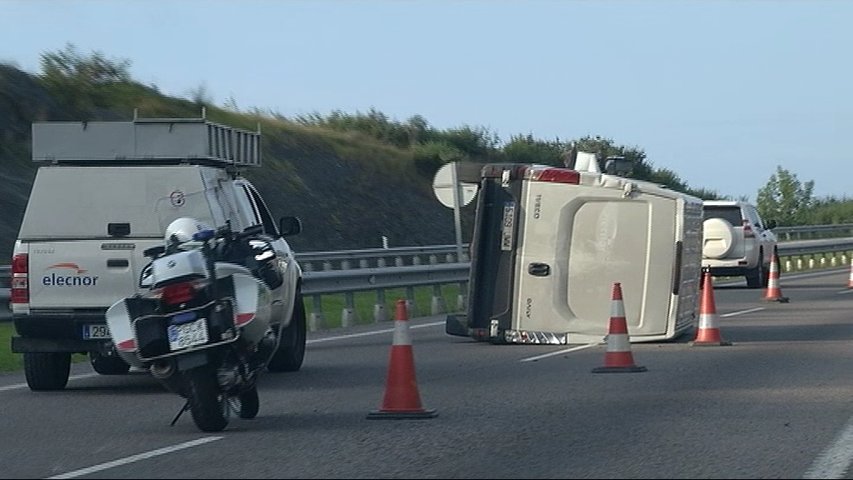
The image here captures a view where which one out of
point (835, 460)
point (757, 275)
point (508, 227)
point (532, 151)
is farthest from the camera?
point (532, 151)

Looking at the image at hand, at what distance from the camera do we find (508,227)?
59.7 feet

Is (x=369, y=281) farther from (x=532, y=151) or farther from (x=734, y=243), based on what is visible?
(x=532, y=151)

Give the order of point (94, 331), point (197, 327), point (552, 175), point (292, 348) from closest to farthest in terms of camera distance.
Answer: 1. point (197, 327)
2. point (94, 331)
3. point (292, 348)
4. point (552, 175)

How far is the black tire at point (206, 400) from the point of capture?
1062 centimetres

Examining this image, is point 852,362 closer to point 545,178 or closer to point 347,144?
point 545,178

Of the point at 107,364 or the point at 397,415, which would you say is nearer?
the point at 397,415

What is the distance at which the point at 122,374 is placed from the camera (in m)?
15.1

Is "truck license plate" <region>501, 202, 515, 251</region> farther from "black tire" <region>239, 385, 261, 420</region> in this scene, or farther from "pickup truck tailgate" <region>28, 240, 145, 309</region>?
"black tire" <region>239, 385, 261, 420</region>

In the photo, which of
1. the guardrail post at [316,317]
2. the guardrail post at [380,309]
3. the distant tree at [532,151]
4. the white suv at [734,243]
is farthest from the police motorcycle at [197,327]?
the distant tree at [532,151]

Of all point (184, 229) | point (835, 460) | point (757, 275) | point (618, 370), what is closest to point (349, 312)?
point (618, 370)

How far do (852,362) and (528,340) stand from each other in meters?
3.89

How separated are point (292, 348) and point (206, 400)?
4.69 m

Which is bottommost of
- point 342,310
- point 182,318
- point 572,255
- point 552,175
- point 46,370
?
point 342,310

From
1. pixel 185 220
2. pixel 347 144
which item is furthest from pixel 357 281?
pixel 347 144
